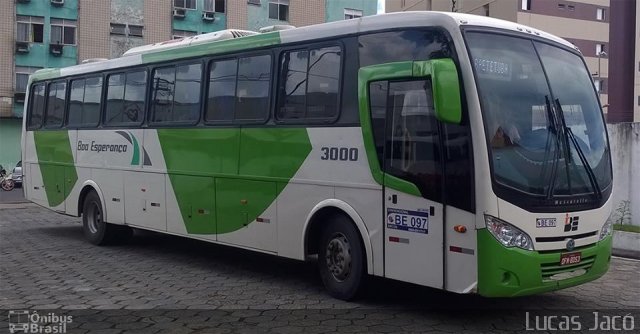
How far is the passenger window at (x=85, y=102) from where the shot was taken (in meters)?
12.1

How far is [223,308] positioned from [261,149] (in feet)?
7.15

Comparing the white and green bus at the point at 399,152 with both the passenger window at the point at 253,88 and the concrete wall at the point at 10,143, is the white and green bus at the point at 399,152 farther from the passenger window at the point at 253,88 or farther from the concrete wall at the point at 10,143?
the concrete wall at the point at 10,143

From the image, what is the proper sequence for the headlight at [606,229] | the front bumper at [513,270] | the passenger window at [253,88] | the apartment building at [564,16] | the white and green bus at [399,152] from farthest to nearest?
1. the apartment building at [564,16]
2. the passenger window at [253,88]
3. the headlight at [606,229]
4. the white and green bus at [399,152]
5. the front bumper at [513,270]

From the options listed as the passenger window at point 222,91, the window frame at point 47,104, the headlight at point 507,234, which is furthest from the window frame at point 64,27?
the headlight at point 507,234

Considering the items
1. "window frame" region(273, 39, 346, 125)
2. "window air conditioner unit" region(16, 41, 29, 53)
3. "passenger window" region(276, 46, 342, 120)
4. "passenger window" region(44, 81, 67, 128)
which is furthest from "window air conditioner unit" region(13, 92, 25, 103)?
"passenger window" region(276, 46, 342, 120)

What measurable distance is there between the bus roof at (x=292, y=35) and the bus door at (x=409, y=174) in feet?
1.93

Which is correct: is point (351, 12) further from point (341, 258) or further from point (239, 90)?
point (341, 258)

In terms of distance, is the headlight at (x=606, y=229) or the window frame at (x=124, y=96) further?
the window frame at (x=124, y=96)

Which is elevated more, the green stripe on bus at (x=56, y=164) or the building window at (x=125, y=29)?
the building window at (x=125, y=29)

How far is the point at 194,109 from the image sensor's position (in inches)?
384

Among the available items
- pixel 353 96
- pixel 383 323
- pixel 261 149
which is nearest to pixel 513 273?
pixel 383 323

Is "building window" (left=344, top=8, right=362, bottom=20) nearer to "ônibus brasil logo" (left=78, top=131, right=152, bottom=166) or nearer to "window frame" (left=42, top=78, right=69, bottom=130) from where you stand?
"window frame" (left=42, top=78, right=69, bottom=130)

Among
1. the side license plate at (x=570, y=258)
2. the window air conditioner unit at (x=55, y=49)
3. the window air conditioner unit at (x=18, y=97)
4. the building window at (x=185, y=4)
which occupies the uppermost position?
the building window at (x=185, y=4)

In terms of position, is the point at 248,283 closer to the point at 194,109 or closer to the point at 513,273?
the point at 194,109
